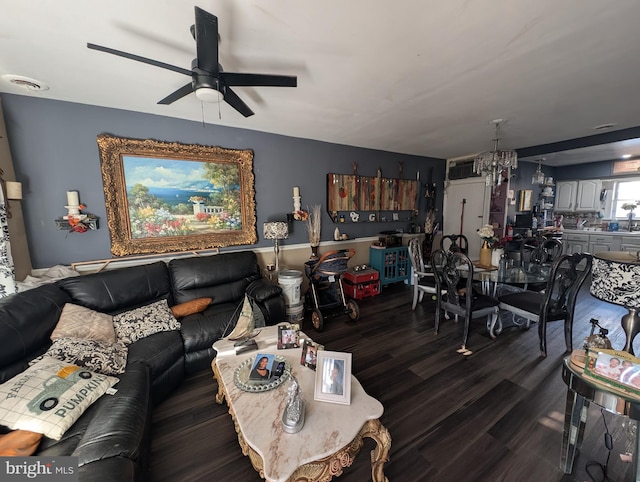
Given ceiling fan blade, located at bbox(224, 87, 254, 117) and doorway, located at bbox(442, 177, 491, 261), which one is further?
doorway, located at bbox(442, 177, 491, 261)

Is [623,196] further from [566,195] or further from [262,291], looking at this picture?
[262,291]

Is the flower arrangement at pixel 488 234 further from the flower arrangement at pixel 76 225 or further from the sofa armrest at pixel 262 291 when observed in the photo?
the flower arrangement at pixel 76 225

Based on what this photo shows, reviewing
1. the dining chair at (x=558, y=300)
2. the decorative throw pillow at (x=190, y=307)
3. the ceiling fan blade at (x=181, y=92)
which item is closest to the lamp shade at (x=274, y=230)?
the decorative throw pillow at (x=190, y=307)

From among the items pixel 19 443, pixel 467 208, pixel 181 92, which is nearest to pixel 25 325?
pixel 19 443

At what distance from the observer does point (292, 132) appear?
358cm

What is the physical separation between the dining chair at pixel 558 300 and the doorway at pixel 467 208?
2.47 meters

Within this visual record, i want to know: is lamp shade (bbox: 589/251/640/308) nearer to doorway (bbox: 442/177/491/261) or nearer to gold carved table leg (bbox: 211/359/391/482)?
gold carved table leg (bbox: 211/359/391/482)

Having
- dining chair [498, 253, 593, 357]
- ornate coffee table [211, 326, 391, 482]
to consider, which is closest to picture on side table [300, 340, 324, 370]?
ornate coffee table [211, 326, 391, 482]

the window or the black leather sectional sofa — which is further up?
the window

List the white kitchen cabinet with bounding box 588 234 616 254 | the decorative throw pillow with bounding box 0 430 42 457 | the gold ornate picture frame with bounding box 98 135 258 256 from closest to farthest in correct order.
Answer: the decorative throw pillow with bounding box 0 430 42 457, the gold ornate picture frame with bounding box 98 135 258 256, the white kitchen cabinet with bounding box 588 234 616 254

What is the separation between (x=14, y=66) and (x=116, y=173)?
104 cm

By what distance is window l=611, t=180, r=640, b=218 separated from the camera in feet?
17.3

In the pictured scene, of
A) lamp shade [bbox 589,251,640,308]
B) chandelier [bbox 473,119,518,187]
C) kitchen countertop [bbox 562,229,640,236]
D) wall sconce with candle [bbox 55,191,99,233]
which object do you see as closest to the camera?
lamp shade [bbox 589,251,640,308]

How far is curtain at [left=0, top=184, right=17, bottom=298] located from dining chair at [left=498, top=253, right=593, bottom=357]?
483 centimetres
